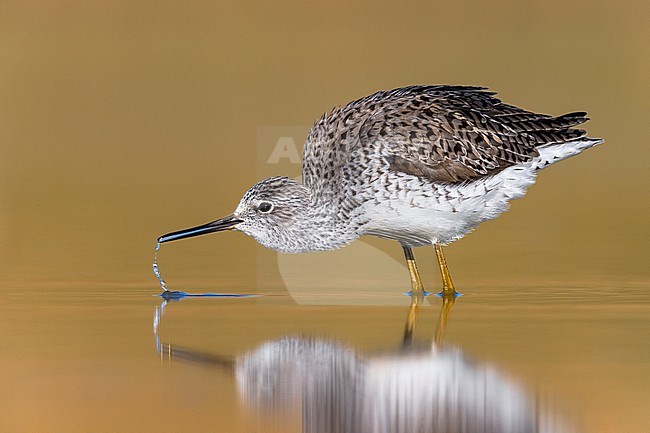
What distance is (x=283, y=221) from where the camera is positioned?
15305 mm

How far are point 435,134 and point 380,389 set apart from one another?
18.4ft

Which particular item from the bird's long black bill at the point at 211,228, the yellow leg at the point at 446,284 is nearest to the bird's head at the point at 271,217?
the bird's long black bill at the point at 211,228

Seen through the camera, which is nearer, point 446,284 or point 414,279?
point 446,284

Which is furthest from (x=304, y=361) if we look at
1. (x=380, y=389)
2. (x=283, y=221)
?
(x=283, y=221)

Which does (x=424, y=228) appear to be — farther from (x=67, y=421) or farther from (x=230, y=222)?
(x=67, y=421)

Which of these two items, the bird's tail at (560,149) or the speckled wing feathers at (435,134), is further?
the bird's tail at (560,149)

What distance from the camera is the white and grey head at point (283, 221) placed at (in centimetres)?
1517

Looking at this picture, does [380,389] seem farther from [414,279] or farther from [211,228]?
[414,279]

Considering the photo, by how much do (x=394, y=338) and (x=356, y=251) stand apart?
5.63 metres

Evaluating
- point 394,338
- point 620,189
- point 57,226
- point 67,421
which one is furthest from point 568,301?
point 620,189

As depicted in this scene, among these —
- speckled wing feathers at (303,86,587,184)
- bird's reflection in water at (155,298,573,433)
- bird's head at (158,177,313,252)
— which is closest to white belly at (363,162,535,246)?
speckled wing feathers at (303,86,587,184)

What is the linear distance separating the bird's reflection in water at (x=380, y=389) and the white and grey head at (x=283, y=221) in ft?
11.1

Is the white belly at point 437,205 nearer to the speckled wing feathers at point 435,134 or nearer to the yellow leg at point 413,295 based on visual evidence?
the speckled wing feathers at point 435,134

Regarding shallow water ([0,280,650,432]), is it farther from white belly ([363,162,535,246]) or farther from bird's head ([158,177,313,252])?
bird's head ([158,177,313,252])
